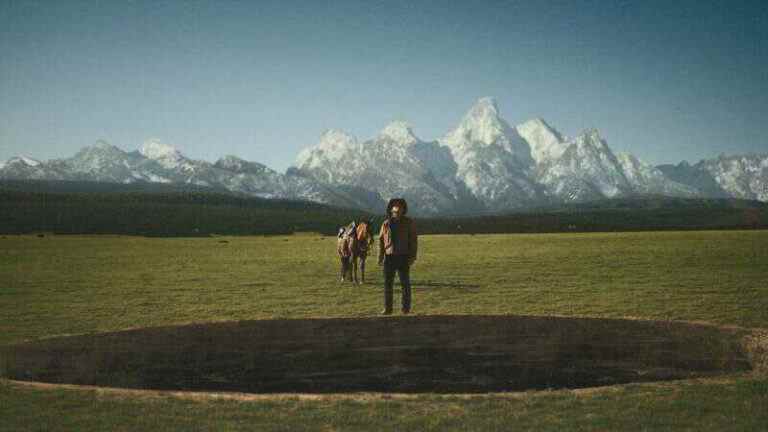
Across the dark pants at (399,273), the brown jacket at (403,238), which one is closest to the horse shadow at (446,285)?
the dark pants at (399,273)

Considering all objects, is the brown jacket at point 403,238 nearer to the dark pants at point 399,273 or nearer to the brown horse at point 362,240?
the dark pants at point 399,273

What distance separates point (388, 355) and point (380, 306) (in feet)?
34.5

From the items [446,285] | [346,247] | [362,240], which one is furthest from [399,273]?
[346,247]

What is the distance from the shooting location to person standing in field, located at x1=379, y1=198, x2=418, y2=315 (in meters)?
17.8

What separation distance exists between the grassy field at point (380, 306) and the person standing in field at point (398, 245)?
3066mm

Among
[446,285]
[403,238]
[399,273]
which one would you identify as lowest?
[446,285]

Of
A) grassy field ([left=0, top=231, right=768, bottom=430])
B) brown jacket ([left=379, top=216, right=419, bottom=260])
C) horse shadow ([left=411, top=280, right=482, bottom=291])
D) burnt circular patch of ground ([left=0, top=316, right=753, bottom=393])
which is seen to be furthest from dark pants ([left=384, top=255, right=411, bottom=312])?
horse shadow ([left=411, top=280, right=482, bottom=291])

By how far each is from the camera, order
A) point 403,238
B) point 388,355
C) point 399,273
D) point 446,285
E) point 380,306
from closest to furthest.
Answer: point 388,355 → point 403,238 → point 399,273 → point 380,306 → point 446,285

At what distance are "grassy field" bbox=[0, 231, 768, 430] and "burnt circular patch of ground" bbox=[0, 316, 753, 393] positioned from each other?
1.30 m

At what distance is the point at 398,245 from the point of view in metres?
18.0

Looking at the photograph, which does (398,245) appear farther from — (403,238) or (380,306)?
(380,306)

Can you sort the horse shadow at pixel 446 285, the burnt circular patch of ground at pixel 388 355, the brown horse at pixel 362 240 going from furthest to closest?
the brown horse at pixel 362 240, the horse shadow at pixel 446 285, the burnt circular patch of ground at pixel 388 355

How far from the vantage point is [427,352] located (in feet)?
42.7

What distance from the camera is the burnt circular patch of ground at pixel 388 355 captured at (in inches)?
437
